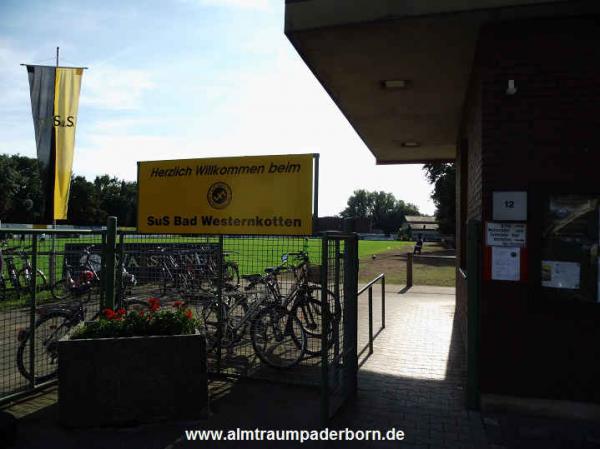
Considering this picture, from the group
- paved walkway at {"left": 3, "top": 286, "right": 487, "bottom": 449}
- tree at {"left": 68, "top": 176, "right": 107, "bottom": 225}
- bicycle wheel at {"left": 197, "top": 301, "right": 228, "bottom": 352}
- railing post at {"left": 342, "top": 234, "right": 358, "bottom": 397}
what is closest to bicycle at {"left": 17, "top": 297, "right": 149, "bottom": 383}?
paved walkway at {"left": 3, "top": 286, "right": 487, "bottom": 449}

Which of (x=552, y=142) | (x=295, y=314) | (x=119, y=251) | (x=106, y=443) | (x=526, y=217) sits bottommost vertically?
(x=106, y=443)

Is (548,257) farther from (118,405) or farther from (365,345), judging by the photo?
(118,405)

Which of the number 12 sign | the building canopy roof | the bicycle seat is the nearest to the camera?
the building canopy roof

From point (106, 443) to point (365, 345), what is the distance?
3.96 meters

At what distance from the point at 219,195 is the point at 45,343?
238 cm

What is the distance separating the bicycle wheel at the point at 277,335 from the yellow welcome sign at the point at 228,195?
1054mm

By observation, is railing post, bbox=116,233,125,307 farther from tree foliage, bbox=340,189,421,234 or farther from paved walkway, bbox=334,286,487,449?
tree foliage, bbox=340,189,421,234

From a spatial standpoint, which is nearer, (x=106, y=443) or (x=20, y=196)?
(x=106, y=443)

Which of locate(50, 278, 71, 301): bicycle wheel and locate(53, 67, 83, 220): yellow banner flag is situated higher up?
locate(53, 67, 83, 220): yellow banner flag

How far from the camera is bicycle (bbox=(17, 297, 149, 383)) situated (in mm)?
4840

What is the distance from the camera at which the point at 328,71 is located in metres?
5.57

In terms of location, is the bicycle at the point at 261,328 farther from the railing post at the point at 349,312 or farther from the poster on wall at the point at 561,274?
the poster on wall at the point at 561,274

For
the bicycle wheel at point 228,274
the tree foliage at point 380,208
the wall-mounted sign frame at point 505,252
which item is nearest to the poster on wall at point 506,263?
the wall-mounted sign frame at point 505,252

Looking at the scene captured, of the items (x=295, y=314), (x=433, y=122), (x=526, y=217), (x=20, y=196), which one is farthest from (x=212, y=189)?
(x=20, y=196)
